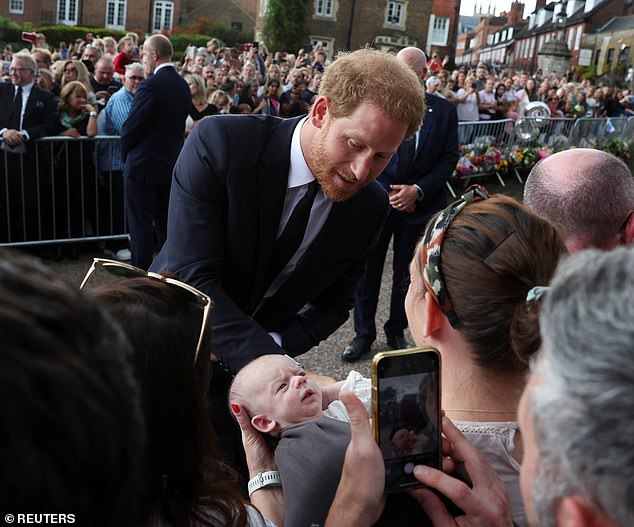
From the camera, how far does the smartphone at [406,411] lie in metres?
1.29

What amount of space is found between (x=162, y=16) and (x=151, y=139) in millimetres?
52008

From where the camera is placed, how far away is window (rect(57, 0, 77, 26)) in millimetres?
51094

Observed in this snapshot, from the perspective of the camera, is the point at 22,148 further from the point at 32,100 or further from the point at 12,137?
the point at 32,100

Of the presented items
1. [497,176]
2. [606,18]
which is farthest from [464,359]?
[606,18]

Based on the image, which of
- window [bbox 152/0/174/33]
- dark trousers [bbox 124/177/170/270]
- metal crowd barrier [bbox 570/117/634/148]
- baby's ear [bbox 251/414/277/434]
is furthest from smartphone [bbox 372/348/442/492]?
window [bbox 152/0/174/33]

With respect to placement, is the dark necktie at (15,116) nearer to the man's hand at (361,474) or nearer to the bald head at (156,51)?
the bald head at (156,51)

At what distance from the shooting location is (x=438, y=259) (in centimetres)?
148

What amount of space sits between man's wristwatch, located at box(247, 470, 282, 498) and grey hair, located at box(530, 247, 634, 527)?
1.08m

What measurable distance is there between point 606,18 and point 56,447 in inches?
2601

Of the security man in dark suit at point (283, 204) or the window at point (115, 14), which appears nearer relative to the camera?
the security man in dark suit at point (283, 204)

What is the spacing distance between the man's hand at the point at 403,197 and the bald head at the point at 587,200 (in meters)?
3.15

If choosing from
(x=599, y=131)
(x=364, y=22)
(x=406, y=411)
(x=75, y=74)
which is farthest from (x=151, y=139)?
(x=364, y=22)

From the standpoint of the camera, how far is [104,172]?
728 centimetres

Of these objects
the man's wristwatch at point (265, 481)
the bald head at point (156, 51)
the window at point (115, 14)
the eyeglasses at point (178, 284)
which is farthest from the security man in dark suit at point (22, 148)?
the window at point (115, 14)
